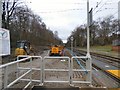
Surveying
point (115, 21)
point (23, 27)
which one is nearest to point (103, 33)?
point (115, 21)

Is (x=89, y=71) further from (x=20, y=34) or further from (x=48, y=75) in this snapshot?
(x=20, y=34)

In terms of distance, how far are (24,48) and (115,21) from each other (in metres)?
64.0

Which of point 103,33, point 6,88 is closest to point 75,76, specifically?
point 6,88

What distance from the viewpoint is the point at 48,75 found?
11047 millimetres

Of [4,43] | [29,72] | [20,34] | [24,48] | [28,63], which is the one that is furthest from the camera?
[20,34]

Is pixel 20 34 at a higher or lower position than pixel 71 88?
higher

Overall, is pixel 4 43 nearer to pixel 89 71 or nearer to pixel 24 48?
pixel 24 48

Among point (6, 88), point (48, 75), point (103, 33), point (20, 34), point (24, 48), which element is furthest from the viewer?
point (103, 33)

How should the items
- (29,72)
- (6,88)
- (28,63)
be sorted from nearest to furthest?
(6,88) < (29,72) < (28,63)

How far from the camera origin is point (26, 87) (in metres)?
8.53

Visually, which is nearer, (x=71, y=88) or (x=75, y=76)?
(x=71, y=88)

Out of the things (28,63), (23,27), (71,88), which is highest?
(23,27)

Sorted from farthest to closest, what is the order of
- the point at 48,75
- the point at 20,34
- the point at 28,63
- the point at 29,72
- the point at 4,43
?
the point at 20,34
the point at 4,43
the point at 48,75
the point at 28,63
the point at 29,72

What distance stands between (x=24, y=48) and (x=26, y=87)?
23.2 meters
